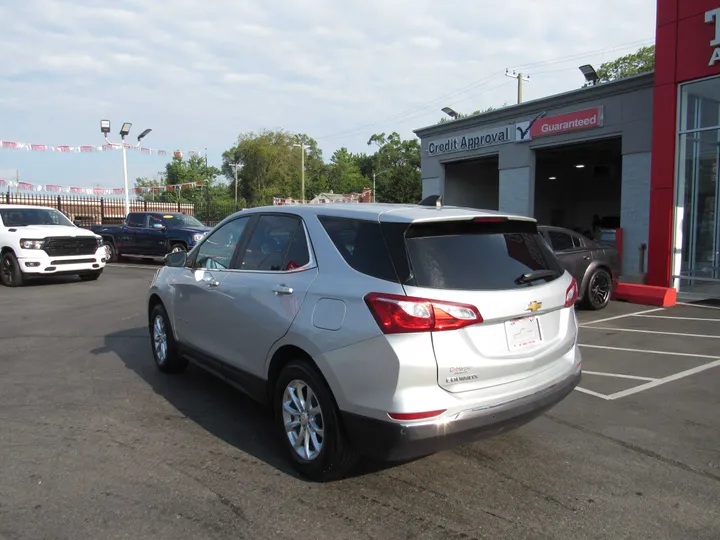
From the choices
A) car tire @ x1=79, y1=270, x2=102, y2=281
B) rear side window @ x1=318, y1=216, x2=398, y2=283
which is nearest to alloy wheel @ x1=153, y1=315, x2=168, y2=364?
rear side window @ x1=318, y1=216, x2=398, y2=283

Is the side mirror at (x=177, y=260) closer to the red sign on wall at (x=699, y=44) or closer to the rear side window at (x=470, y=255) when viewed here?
the rear side window at (x=470, y=255)

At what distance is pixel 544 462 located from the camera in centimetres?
373

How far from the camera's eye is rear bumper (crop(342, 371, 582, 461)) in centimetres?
297

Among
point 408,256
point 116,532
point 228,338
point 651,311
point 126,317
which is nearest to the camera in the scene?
point 116,532

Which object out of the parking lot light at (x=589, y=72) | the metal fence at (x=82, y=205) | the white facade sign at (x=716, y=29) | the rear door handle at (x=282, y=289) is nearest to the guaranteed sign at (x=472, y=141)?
the parking lot light at (x=589, y=72)

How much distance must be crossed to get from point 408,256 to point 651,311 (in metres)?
8.31

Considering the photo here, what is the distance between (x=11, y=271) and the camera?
12.7 metres

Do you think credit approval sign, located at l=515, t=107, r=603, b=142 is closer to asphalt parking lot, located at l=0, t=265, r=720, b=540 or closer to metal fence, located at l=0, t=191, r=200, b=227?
asphalt parking lot, located at l=0, t=265, r=720, b=540

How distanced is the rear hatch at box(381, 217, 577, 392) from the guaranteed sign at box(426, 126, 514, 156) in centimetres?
1533

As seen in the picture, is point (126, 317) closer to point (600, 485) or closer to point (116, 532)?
point (116, 532)

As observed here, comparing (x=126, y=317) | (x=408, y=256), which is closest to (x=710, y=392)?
(x=408, y=256)

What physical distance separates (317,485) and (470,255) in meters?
1.70

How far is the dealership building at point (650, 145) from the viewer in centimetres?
1140

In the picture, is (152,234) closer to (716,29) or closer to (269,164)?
(716,29)
